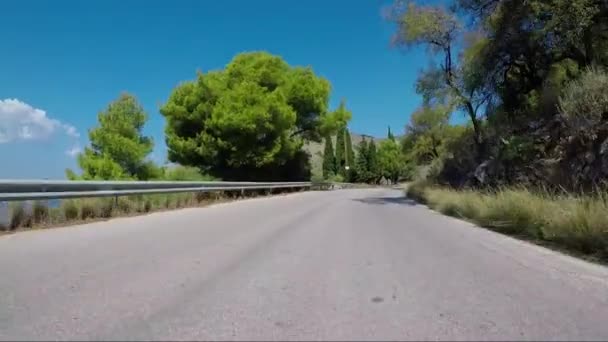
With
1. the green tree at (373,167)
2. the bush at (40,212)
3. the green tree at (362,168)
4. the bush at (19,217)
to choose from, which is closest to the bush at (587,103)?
the bush at (40,212)

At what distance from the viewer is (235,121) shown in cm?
2984

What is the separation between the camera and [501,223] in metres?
11.5

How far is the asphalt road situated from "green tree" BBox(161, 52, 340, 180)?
879 inches

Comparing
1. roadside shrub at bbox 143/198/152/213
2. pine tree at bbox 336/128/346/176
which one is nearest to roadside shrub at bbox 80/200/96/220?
roadside shrub at bbox 143/198/152/213

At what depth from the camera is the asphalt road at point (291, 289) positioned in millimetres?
3879

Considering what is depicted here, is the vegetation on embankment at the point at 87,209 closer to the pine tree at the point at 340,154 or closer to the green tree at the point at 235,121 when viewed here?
the green tree at the point at 235,121

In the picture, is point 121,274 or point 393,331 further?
point 121,274

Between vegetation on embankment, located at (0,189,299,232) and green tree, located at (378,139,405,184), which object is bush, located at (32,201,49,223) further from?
green tree, located at (378,139,405,184)

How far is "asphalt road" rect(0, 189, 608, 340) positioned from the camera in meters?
3.88

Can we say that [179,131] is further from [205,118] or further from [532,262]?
[532,262]

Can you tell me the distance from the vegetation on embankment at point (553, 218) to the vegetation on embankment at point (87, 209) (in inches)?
368

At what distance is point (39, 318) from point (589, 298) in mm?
4987

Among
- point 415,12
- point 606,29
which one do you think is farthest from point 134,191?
point 415,12

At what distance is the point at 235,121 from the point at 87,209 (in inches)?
718
